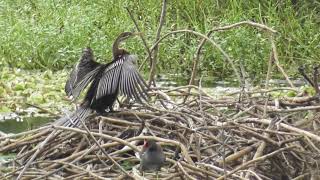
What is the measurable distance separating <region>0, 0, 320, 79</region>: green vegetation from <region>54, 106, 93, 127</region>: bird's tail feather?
3905 millimetres

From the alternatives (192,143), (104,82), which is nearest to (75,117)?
(104,82)

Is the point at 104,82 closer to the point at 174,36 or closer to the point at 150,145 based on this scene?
the point at 150,145

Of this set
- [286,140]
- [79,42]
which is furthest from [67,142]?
[79,42]

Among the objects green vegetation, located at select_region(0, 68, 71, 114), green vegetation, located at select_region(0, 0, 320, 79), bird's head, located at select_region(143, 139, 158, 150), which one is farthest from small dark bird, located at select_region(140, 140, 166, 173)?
green vegetation, located at select_region(0, 0, 320, 79)

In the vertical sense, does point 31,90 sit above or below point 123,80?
below

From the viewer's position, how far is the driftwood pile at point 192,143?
473cm

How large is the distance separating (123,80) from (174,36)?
17.4 ft

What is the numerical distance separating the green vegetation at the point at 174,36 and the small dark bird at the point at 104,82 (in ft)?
12.6

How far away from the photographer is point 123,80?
5.57 metres

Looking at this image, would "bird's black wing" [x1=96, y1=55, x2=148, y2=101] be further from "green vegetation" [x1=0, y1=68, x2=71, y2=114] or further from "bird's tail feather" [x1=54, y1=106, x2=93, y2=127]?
"green vegetation" [x1=0, y1=68, x2=71, y2=114]

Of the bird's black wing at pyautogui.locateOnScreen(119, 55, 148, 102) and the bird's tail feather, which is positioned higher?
the bird's black wing at pyautogui.locateOnScreen(119, 55, 148, 102)

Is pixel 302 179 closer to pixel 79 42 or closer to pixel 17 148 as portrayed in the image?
pixel 17 148

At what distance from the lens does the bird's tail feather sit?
5.64 m

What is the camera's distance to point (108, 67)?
5750 mm
